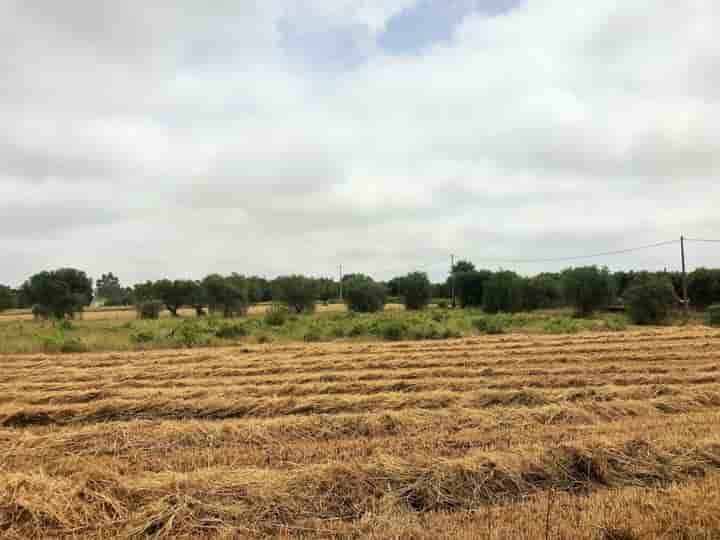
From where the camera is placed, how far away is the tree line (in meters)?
40.0

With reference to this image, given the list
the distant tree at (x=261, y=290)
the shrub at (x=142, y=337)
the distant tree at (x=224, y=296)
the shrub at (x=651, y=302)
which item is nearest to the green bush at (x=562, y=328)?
the shrub at (x=651, y=302)

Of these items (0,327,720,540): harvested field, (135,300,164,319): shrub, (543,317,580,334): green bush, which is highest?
(135,300,164,319): shrub

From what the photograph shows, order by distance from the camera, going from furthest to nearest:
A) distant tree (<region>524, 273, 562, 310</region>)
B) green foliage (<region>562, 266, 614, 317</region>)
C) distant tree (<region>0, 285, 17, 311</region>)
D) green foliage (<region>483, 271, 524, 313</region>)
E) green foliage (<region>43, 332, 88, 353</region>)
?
distant tree (<region>0, 285, 17, 311</region>) → distant tree (<region>524, 273, 562, 310</region>) → green foliage (<region>483, 271, 524, 313</region>) → green foliage (<region>562, 266, 614, 317</region>) → green foliage (<region>43, 332, 88, 353</region>)

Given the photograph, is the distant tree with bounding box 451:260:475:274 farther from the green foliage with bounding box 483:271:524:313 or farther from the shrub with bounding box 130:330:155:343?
the shrub with bounding box 130:330:155:343

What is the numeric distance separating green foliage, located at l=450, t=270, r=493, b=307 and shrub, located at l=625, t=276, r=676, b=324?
30344 mm

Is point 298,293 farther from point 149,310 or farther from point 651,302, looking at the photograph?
point 651,302

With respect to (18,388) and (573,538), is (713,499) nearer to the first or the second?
(573,538)

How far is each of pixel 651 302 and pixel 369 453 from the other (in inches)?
1380

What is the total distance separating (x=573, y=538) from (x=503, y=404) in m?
5.32

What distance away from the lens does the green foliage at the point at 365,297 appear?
5909cm

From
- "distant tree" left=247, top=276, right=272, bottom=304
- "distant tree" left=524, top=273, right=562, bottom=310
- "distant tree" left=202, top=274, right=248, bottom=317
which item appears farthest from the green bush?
"distant tree" left=247, top=276, right=272, bottom=304

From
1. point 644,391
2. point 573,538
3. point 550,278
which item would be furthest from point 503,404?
point 550,278

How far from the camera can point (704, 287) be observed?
5138 cm

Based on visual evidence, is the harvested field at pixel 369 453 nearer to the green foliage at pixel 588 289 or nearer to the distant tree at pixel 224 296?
the green foliage at pixel 588 289
